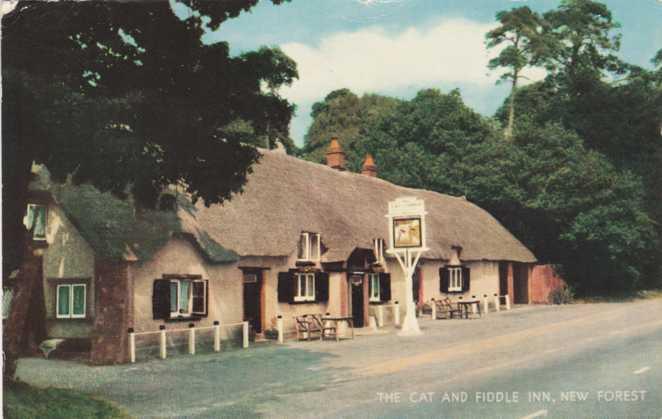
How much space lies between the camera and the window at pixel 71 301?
2080 cm

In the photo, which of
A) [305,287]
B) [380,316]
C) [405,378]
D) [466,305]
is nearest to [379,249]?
[380,316]

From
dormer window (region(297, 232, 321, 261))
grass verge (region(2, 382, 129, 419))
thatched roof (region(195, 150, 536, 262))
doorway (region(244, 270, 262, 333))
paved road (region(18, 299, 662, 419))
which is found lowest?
paved road (region(18, 299, 662, 419))

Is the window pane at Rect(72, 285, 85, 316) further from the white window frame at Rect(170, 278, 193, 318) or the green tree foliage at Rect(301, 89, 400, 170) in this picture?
the green tree foliage at Rect(301, 89, 400, 170)

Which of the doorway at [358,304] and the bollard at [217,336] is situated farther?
the doorway at [358,304]

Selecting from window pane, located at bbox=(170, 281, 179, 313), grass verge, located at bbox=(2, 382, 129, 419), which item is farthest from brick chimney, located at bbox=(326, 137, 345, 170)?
grass verge, located at bbox=(2, 382, 129, 419)

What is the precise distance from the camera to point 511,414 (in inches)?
438

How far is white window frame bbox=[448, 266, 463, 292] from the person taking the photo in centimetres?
3916

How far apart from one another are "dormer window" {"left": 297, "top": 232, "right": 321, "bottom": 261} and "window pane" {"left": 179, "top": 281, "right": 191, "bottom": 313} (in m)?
6.03

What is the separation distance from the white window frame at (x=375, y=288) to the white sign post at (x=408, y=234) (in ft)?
20.6

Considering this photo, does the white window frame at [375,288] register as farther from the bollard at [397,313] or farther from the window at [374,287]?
the bollard at [397,313]

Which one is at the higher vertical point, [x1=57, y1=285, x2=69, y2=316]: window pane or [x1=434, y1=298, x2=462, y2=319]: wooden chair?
[x1=57, y1=285, x2=69, y2=316]: window pane

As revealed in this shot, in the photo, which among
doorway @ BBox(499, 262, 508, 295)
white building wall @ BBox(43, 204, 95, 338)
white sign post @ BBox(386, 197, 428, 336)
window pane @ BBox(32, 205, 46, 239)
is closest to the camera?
white building wall @ BBox(43, 204, 95, 338)

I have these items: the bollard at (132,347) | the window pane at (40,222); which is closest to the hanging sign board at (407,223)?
the bollard at (132,347)

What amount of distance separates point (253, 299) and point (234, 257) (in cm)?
234
